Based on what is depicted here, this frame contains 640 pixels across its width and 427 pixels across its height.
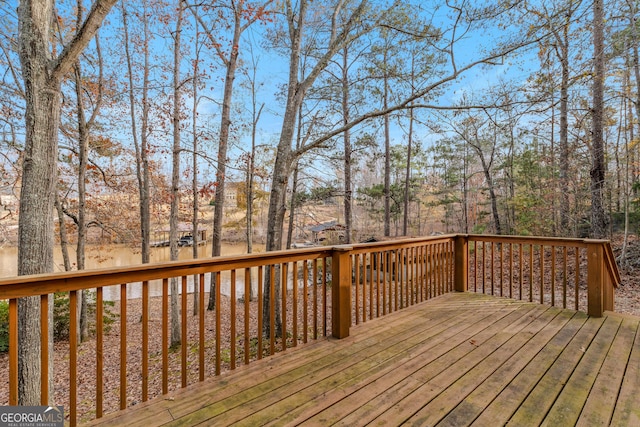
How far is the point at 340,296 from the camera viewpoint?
2850 millimetres

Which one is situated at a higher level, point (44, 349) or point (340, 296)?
point (44, 349)

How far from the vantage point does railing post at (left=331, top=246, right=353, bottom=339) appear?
283 cm

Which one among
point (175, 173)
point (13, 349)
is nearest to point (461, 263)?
point (13, 349)

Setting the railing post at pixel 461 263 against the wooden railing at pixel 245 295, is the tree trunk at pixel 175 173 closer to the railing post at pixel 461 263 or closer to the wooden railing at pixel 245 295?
the wooden railing at pixel 245 295

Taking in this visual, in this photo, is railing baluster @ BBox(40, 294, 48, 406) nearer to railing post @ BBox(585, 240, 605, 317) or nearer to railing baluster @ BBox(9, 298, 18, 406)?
railing baluster @ BBox(9, 298, 18, 406)

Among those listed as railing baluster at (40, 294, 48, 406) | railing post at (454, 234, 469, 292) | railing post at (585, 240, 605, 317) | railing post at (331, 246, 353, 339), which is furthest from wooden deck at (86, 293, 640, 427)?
railing post at (454, 234, 469, 292)

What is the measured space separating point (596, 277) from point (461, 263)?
59.4 inches

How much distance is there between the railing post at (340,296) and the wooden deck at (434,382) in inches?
5.0

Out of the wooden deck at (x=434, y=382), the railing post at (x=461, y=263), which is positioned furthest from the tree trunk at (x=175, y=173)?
the railing post at (x=461, y=263)

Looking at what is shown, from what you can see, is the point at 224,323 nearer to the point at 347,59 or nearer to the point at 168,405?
the point at 168,405

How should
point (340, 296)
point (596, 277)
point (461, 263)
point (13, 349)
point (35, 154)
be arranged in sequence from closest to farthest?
point (13, 349), point (35, 154), point (340, 296), point (596, 277), point (461, 263)

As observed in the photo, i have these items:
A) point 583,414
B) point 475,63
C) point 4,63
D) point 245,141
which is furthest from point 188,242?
point 583,414

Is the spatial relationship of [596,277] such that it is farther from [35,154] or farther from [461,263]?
[35,154]

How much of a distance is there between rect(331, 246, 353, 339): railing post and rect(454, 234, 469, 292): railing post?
7.72 feet
